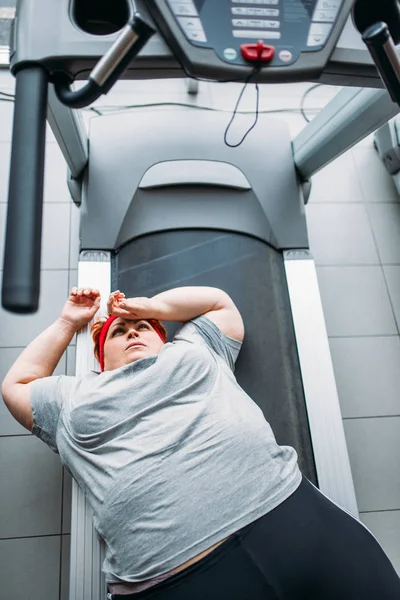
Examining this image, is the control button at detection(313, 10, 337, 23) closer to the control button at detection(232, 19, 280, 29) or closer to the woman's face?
the control button at detection(232, 19, 280, 29)

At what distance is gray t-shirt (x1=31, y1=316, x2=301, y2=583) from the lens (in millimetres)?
952

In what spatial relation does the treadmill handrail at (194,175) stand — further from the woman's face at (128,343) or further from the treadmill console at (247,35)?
the treadmill console at (247,35)

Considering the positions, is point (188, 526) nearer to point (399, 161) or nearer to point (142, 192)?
point (142, 192)

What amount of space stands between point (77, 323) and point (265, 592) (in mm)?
787

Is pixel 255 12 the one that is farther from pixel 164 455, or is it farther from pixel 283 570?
pixel 283 570

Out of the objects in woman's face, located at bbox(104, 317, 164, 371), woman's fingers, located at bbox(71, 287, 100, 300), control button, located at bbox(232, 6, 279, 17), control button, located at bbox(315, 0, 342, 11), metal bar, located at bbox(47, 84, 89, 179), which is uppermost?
metal bar, located at bbox(47, 84, 89, 179)

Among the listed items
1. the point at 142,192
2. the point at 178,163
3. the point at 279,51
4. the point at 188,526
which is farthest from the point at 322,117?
the point at 188,526

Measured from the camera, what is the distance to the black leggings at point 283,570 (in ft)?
3.02

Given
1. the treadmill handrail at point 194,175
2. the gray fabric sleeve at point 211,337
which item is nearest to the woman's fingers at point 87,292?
the gray fabric sleeve at point 211,337

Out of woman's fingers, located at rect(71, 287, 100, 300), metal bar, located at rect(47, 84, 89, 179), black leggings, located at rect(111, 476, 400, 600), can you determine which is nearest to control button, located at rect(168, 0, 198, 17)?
metal bar, located at rect(47, 84, 89, 179)

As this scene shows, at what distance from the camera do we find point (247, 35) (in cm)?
90

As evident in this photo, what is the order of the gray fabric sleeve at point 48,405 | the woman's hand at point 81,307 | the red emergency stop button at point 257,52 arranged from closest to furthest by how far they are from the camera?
the red emergency stop button at point 257,52, the gray fabric sleeve at point 48,405, the woman's hand at point 81,307

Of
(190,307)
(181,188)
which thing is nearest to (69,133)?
(181,188)

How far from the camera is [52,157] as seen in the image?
200cm
